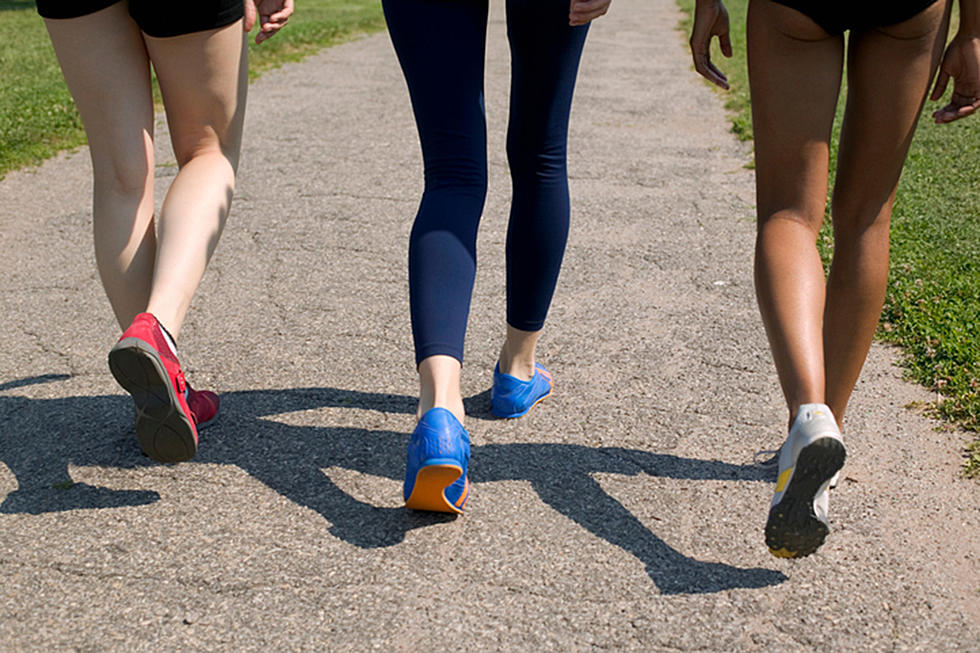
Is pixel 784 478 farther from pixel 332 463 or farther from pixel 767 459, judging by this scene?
pixel 332 463

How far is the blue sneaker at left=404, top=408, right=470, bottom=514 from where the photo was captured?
6.98 feet

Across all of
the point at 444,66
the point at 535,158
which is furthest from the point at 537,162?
the point at 444,66

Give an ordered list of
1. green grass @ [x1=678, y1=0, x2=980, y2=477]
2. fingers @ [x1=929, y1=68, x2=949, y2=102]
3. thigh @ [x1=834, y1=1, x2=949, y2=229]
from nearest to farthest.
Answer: thigh @ [x1=834, y1=1, x2=949, y2=229]
fingers @ [x1=929, y1=68, x2=949, y2=102]
green grass @ [x1=678, y1=0, x2=980, y2=477]

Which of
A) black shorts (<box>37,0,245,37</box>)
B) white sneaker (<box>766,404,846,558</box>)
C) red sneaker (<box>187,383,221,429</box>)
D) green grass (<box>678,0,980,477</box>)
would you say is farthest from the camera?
green grass (<box>678,0,980,477</box>)

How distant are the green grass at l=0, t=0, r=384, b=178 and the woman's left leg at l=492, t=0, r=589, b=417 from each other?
3.91 metres

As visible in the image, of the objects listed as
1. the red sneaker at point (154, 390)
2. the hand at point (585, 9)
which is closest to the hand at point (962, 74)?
the hand at point (585, 9)

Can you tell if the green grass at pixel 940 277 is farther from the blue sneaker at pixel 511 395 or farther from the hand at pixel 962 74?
the blue sneaker at pixel 511 395

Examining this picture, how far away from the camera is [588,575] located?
6.91 feet

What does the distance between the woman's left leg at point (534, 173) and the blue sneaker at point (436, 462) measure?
23.4 inches

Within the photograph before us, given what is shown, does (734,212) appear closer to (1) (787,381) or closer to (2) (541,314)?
(2) (541,314)

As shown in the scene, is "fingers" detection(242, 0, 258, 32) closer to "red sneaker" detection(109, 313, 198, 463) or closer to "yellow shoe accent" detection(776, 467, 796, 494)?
"red sneaker" detection(109, 313, 198, 463)

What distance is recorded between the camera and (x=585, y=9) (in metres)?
2.16

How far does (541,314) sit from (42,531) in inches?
52.4

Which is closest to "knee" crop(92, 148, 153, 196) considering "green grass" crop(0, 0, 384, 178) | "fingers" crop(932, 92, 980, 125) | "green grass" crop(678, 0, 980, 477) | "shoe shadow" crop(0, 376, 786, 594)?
"shoe shadow" crop(0, 376, 786, 594)
